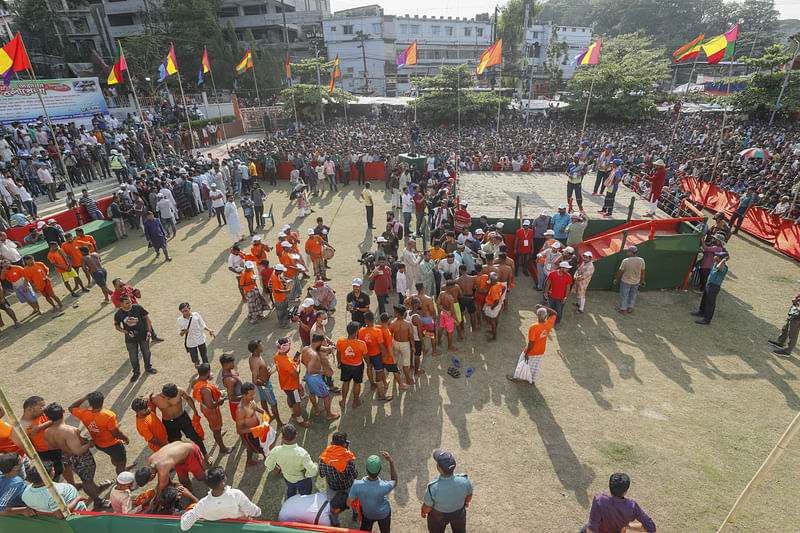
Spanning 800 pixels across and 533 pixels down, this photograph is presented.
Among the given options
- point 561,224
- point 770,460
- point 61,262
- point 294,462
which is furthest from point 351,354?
point 61,262

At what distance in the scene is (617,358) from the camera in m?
7.87

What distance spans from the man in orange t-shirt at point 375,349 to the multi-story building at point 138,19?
44437mm

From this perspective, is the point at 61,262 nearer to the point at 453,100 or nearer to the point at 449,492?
the point at 449,492

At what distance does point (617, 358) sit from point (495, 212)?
662 cm

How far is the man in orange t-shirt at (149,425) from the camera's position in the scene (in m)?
4.88

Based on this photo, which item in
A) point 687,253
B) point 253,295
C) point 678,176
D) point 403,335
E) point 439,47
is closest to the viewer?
point 403,335

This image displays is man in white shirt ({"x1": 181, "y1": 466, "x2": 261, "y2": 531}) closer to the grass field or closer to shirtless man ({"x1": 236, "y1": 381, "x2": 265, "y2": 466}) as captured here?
shirtless man ({"x1": 236, "y1": 381, "x2": 265, "y2": 466})

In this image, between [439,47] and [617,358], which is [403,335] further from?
[439,47]

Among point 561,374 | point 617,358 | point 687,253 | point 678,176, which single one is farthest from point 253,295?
point 678,176

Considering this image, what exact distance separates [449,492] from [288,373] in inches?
115

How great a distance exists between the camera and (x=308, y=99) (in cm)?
3300

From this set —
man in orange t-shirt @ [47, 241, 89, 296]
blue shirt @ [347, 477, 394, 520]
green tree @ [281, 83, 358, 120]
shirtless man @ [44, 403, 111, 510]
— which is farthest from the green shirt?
green tree @ [281, 83, 358, 120]

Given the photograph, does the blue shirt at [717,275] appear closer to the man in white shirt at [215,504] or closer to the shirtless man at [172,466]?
the man in white shirt at [215,504]

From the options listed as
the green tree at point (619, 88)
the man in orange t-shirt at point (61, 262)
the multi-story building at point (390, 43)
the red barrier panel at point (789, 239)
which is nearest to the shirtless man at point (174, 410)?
the man in orange t-shirt at point (61, 262)
